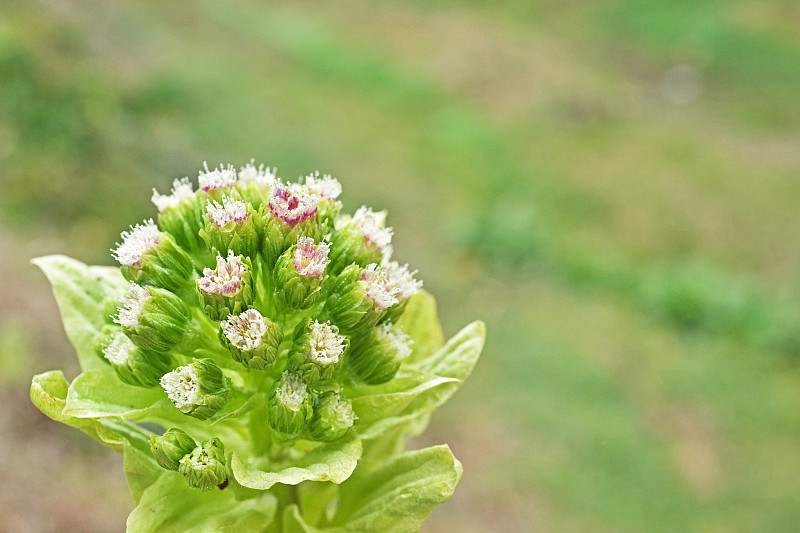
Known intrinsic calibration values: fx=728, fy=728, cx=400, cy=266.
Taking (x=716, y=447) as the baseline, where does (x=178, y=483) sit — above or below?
above

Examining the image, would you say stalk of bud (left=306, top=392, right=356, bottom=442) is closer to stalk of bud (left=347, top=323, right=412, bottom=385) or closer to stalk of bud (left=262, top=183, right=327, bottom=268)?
stalk of bud (left=347, top=323, right=412, bottom=385)

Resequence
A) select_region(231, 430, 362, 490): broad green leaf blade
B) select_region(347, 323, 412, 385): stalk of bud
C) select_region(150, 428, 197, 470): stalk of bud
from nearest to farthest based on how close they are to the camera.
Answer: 1. select_region(231, 430, 362, 490): broad green leaf blade
2. select_region(150, 428, 197, 470): stalk of bud
3. select_region(347, 323, 412, 385): stalk of bud

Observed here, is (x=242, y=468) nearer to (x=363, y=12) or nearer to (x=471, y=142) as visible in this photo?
(x=471, y=142)

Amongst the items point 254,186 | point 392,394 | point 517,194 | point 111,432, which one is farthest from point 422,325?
point 517,194

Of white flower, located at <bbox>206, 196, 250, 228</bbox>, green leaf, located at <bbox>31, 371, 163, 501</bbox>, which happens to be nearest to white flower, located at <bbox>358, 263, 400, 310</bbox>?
white flower, located at <bbox>206, 196, 250, 228</bbox>

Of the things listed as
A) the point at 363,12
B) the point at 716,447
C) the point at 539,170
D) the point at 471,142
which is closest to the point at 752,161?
the point at 539,170

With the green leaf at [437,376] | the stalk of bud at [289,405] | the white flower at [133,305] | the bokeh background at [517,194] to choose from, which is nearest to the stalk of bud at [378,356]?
the green leaf at [437,376]
